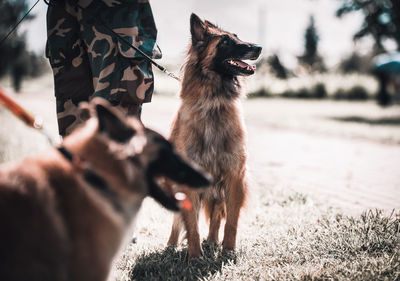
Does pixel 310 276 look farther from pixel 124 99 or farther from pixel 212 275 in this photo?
pixel 124 99

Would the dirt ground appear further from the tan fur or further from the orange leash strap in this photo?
the orange leash strap

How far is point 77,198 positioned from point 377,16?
16796mm

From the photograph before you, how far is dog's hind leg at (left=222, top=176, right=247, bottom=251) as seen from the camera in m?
3.16

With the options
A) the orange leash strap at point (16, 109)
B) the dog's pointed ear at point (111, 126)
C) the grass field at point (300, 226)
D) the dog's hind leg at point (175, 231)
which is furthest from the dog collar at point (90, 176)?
the dog's hind leg at point (175, 231)

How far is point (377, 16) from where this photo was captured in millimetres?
14688

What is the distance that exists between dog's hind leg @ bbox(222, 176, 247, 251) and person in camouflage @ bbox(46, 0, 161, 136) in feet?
3.95

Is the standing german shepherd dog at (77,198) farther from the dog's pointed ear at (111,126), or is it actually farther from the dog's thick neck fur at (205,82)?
the dog's thick neck fur at (205,82)

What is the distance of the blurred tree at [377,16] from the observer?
14.2 meters

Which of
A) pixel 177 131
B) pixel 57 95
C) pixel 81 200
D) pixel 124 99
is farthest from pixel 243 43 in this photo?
pixel 81 200

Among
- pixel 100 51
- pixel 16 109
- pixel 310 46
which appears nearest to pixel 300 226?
pixel 100 51

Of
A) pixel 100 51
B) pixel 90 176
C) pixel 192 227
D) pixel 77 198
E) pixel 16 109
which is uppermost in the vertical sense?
pixel 100 51

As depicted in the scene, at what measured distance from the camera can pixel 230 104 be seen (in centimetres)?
335

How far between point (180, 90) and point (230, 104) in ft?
2.01

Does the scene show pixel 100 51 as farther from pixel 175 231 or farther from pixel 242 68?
pixel 175 231
